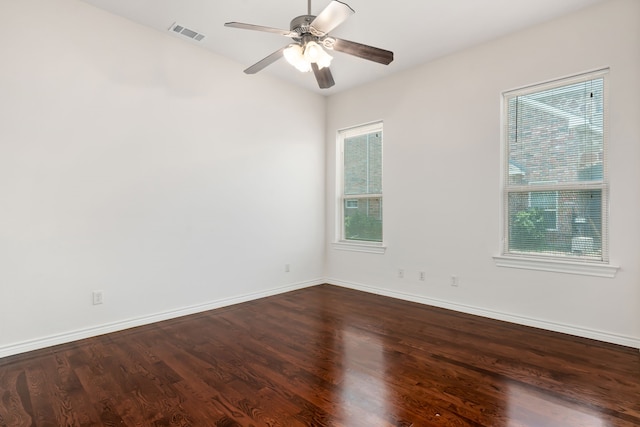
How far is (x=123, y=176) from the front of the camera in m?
3.17

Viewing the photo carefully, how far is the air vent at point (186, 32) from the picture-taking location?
129 inches

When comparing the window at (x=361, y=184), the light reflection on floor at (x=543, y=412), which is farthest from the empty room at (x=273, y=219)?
the window at (x=361, y=184)

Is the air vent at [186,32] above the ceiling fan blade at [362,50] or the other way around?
above

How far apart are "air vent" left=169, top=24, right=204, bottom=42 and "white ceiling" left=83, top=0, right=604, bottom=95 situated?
46 mm

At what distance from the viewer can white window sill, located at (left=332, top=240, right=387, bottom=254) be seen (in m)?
4.56

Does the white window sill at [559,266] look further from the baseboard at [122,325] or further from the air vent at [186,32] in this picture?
the air vent at [186,32]

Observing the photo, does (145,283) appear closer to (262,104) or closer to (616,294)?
(262,104)

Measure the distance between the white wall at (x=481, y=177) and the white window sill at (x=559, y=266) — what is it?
0.20ft

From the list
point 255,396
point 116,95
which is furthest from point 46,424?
point 116,95

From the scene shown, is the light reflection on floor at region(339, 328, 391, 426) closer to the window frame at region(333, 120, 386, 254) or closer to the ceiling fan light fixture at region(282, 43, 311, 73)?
the window frame at region(333, 120, 386, 254)

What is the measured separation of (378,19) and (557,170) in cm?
224

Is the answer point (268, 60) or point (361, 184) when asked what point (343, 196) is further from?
point (268, 60)

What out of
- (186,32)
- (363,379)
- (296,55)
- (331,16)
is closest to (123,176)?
(186,32)

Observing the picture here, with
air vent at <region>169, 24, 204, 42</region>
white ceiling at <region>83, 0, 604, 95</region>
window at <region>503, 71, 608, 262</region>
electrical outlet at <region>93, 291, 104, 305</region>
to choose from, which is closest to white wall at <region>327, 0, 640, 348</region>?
window at <region>503, 71, 608, 262</region>
